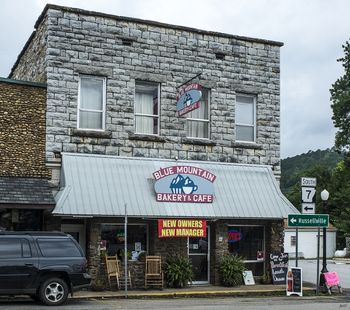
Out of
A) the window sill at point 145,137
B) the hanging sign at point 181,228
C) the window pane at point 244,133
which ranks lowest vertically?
Result: the hanging sign at point 181,228

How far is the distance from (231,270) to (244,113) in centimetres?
584

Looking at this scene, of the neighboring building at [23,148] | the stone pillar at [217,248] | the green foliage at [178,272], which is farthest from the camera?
the stone pillar at [217,248]

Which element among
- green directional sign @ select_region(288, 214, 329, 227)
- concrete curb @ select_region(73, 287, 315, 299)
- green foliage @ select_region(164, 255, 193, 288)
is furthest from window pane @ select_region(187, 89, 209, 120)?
concrete curb @ select_region(73, 287, 315, 299)

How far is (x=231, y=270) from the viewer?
21.1 m

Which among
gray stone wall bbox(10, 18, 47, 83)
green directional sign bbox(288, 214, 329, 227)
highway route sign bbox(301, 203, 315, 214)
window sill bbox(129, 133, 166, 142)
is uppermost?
gray stone wall bbox(10, 18, 47, 83)

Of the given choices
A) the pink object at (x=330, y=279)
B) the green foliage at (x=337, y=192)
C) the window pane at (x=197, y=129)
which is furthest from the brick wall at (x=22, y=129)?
the green foliage at (x=337, y=192)

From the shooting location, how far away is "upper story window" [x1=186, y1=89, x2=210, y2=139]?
22.3m

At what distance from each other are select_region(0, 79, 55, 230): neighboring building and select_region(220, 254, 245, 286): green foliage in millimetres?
6167

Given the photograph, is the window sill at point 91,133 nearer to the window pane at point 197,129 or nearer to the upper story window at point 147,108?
the upper story window at point 147,108

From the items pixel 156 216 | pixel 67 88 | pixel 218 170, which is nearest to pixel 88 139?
pixel 67 88

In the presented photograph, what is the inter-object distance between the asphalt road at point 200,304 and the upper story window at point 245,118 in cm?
648

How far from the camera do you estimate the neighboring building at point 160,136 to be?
20.0 meters

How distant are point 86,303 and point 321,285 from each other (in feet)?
27.8

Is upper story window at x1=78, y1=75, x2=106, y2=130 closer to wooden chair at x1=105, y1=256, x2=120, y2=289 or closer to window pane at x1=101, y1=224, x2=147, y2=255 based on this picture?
window pane at x1=101, y1=224, x2=147, y2=255
